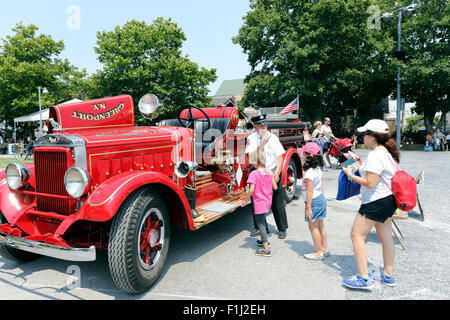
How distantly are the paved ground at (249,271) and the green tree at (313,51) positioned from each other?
18.4 m

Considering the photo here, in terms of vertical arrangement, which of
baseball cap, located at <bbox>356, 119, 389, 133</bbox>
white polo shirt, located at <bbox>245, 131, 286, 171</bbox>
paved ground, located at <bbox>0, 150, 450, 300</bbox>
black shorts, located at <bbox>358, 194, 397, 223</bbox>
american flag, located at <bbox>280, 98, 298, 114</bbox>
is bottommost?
paved ground, located at <bbox>0, 150, 450, 300</bbox>

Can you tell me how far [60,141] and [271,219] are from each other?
3618 mm

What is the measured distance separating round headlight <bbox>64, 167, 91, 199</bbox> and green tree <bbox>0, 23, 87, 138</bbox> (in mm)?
24527

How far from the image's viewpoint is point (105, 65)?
80.2 ft

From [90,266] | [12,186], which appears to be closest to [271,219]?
[90,266]

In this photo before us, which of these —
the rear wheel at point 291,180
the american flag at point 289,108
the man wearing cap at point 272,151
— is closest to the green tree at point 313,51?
the american flag at point 289,108

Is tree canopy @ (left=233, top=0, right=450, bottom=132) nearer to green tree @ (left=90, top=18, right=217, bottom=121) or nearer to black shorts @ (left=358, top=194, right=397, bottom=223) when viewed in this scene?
green tree @ (left=90, top=18, right=217, bottom=121)

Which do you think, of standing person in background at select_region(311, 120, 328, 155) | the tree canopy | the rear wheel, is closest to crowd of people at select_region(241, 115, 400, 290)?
the rear wheel

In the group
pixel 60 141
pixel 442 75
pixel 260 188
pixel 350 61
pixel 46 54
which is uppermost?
pixel 46 54

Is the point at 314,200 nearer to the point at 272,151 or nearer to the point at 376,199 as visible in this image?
the point at 376,199

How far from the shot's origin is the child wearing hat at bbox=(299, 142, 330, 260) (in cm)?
353

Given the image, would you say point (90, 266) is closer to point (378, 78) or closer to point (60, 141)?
point (60, 141)

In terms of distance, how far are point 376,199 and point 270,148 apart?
1.73 m

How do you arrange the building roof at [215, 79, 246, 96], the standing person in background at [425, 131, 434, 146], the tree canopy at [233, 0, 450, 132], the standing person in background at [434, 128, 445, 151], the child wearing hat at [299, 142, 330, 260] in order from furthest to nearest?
the building roof at [215, 79, 246, 96] → the tree canopy at [233, 0, 450, 132] → the standing person in background at [425, 131, 434, 146] → the standing person in background at [434, 128, 445, 151] → the child wearing hat at [299, 142, 330, 260]
